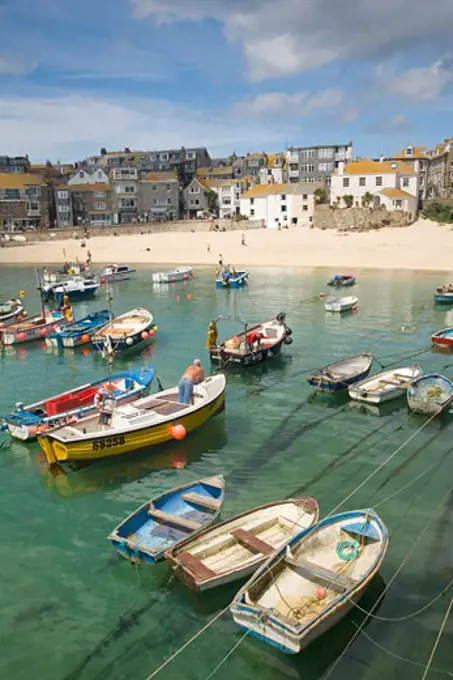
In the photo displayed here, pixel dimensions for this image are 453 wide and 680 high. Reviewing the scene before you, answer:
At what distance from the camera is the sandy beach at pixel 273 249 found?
2948 inches

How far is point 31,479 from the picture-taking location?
18297 mm

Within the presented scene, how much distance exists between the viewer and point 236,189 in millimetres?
120500

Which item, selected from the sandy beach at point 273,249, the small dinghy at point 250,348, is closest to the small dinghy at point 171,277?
the sandy beach at point 273,249

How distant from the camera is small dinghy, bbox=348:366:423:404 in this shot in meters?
23.9

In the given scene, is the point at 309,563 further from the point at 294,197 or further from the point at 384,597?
the point at 294,197

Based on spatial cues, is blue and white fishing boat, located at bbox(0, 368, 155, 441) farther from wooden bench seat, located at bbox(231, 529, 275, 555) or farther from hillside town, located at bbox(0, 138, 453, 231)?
hillside town, located at bbox(0, 138, 453, 231)

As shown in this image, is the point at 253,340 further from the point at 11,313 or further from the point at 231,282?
the point at 231,282

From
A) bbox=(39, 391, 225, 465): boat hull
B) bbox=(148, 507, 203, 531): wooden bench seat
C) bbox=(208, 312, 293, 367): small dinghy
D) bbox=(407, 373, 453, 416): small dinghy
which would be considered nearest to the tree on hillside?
bbox=(208, 312, 293, 367): small dinghy

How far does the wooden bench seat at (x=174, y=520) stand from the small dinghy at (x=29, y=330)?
25.9m

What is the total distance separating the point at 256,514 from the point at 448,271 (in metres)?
60.0

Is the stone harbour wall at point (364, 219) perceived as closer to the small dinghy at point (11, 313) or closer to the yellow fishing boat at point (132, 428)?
the small dinghy at point (11, 313)

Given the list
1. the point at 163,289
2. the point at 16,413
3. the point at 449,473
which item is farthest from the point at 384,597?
the point at 163,289

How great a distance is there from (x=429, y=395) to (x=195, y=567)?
13949mm

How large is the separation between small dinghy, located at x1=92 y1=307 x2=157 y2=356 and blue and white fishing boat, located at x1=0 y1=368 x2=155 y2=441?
735 cm
